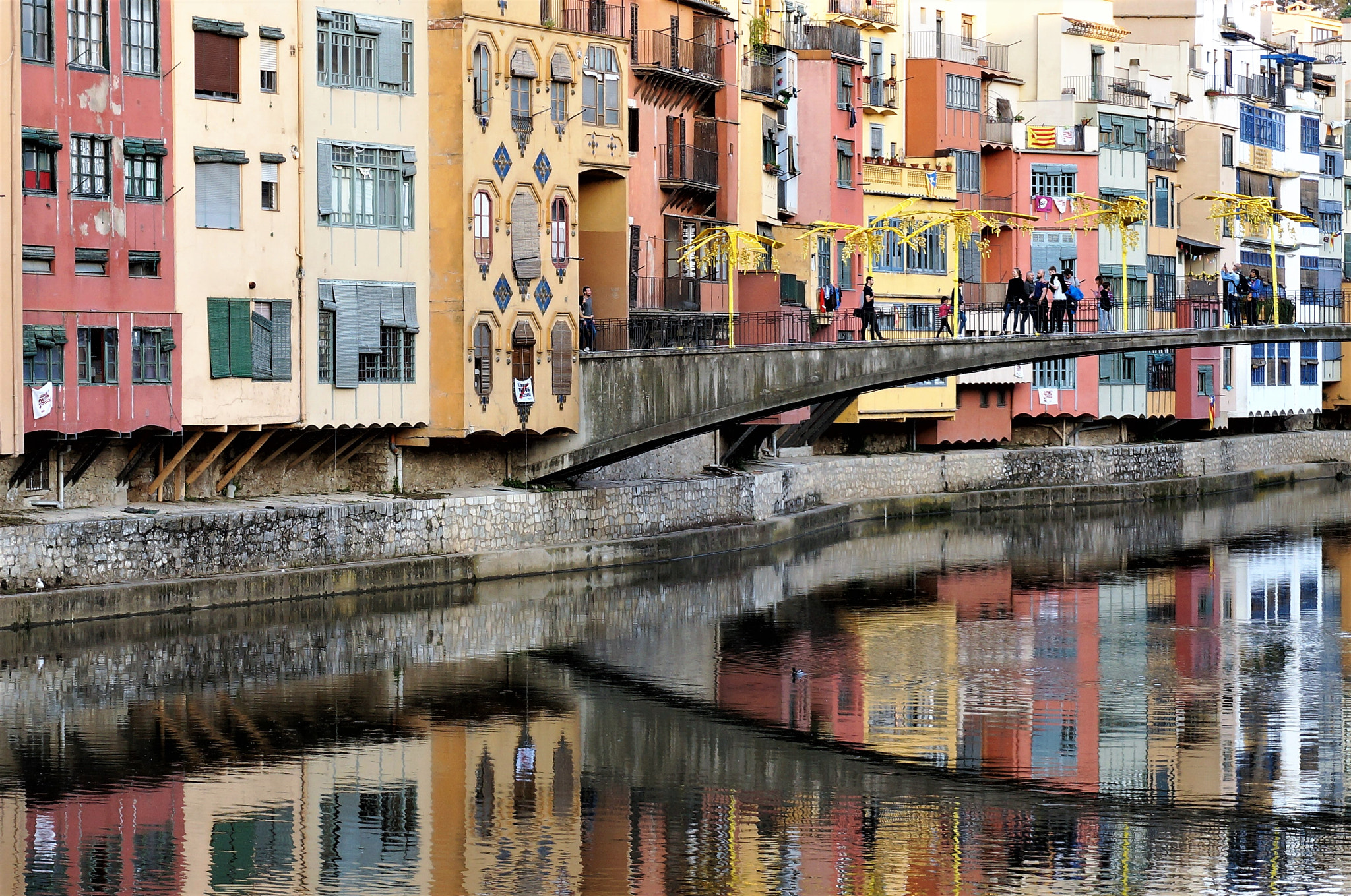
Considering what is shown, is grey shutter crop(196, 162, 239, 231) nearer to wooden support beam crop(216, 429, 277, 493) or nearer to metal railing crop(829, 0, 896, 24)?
Result: wooden support beam crop(216, 429, 277, 493)

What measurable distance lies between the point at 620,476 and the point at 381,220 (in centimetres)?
1011

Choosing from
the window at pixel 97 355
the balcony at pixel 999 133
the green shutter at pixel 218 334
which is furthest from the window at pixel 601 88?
the balcony at pixel 999 133

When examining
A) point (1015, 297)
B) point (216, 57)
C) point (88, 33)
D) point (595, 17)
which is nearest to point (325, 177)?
point (216, 57)

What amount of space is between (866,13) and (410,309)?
28.7 m

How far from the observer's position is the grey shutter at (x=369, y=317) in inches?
1629

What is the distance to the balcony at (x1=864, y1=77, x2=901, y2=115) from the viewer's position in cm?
6600

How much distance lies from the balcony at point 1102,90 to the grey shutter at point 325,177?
40.1 m

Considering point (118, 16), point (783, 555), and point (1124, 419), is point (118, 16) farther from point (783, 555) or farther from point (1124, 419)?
point (1124, 419)

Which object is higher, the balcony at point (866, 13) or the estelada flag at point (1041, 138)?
the balcony at point (866, 13)

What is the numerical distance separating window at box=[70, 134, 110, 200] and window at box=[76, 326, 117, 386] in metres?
2.26

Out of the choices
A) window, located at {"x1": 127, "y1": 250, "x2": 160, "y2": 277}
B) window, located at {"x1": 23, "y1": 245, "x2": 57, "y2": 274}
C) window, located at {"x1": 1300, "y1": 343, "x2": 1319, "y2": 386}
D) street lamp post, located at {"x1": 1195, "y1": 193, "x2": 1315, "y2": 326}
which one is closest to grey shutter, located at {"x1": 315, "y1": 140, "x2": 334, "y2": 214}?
window, located at {"x1": 127, "y1": 250, "x2": 160, "y2": 277}

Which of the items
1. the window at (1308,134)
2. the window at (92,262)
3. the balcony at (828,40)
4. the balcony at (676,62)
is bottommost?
the window at (92,262)

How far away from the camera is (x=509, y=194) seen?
141ft

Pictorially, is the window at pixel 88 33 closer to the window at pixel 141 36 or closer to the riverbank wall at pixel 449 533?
the window at pixel 141 36
